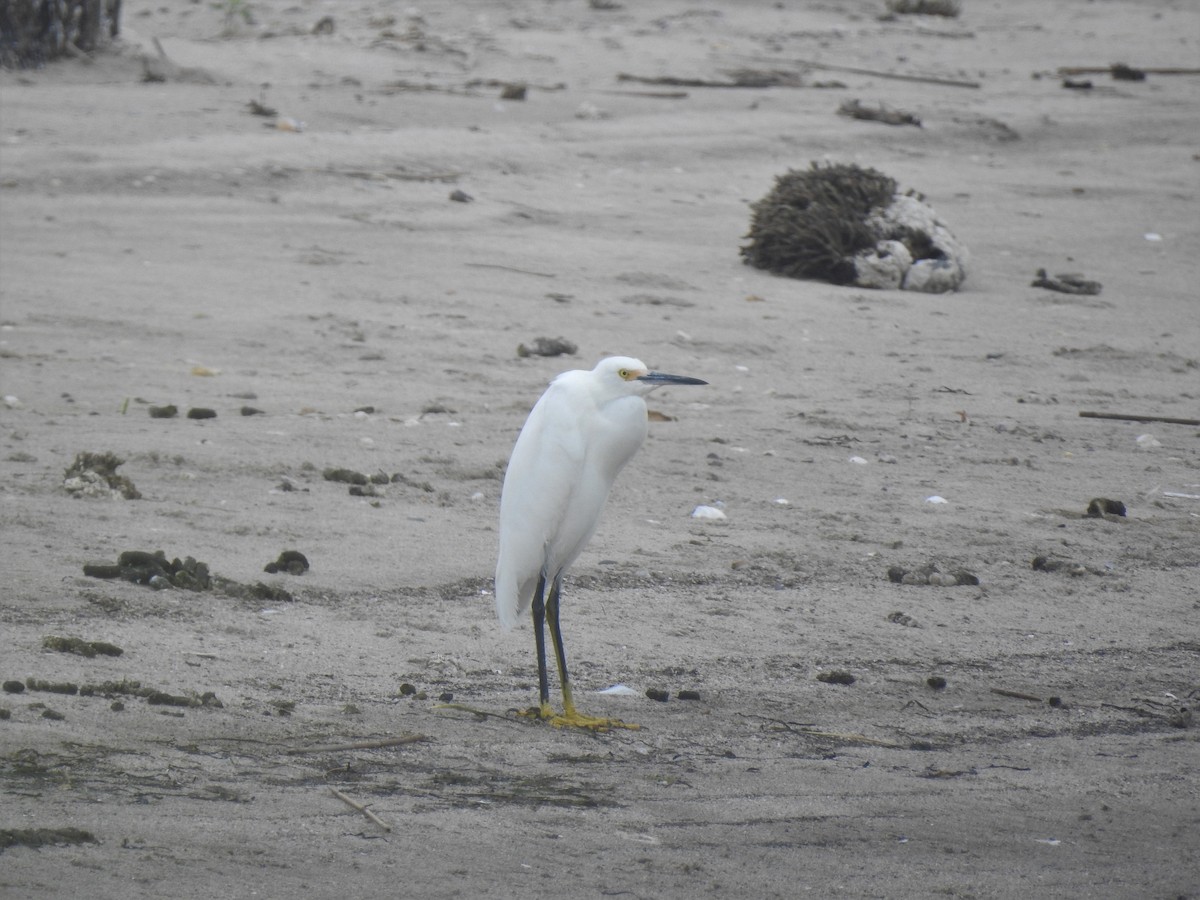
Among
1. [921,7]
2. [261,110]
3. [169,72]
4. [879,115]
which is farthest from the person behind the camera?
[921,7]

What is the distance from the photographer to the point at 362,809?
3072mm

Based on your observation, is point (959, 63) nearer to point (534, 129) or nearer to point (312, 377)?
point (534, 129)

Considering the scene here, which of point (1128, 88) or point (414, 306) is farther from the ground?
point (1128, 88)

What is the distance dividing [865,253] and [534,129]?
3.92 meters

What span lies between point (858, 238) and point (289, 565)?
19.0 feet

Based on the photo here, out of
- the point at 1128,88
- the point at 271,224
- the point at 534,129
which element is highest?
the point at 1128,88

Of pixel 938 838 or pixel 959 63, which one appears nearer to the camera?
pixel 938 838

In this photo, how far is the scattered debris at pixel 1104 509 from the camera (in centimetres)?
579

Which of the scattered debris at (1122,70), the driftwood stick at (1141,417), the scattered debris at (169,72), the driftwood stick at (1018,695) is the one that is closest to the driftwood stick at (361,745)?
the driftwood stick at (1018,695)

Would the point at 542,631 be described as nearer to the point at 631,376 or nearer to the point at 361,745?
the point at 361,745

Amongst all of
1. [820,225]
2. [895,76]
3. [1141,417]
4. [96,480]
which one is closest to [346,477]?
[96,480]

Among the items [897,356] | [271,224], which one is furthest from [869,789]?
[271,224]

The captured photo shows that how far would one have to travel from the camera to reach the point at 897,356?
314 inches

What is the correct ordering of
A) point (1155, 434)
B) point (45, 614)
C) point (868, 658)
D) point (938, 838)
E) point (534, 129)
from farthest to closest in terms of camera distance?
point (534, 129) < point (1155, 434) < point (868, 658) < point (45, 614) < point (938, 838)
